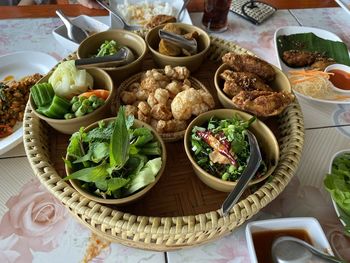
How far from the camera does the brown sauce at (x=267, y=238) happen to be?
81 cm

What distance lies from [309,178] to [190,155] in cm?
44

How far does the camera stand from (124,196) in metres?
0.78

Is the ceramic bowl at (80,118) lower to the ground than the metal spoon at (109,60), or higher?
lower

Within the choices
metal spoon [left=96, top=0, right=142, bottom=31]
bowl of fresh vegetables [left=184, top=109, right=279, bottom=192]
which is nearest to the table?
bowl of fresh vegetables [left=184, top=109, right=279, bottom=192]

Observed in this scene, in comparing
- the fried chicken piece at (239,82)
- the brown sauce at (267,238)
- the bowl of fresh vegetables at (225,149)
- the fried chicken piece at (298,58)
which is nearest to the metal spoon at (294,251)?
the brown sauce at (267,238)

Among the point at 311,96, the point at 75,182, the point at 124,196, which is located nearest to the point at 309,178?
the point at 311,96

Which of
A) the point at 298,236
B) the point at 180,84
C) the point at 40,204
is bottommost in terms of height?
the point at 40,204

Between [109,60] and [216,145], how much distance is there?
19.4 inches

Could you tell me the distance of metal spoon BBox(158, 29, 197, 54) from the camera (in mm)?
1144

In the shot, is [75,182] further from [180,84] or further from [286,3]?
[286,3]

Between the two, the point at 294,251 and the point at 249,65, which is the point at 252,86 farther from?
the point at 294,251

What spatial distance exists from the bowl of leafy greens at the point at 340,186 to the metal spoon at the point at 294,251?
165mm

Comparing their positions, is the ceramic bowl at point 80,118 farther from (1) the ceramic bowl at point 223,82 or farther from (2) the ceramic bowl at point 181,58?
(1) the ceramic bowl at point 223,82

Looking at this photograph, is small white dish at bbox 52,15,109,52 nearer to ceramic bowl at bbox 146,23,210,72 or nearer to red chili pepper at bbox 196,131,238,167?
ceramic bowl at bbox 146,23,210,72
